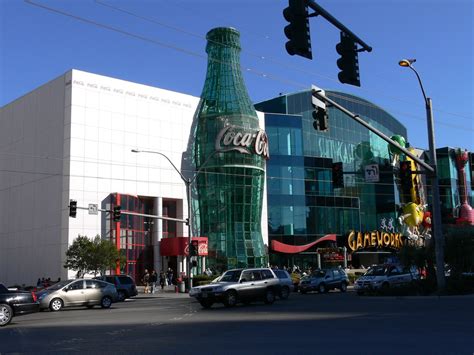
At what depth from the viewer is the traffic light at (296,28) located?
1254 centimetres

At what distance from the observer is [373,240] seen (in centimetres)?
7300

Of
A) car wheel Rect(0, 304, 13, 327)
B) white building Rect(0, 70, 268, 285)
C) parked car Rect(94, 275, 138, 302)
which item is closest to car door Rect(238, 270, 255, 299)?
car wheel Rect(0, 304, 13, 327)

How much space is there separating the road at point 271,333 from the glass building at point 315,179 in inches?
1796

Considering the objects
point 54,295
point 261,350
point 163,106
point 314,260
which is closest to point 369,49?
point 261,350

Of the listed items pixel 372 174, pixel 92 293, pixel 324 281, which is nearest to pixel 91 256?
pixel 92 293

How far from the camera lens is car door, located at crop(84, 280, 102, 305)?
26.9m

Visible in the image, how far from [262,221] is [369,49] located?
1953 inches

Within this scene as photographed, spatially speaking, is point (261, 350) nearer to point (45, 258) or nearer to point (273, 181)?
point (45, 258)

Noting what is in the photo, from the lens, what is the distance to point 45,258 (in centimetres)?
5038

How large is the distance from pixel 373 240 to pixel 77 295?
52.7 metres

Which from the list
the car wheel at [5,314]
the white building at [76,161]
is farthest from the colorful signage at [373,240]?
the car wheel at [5,314]

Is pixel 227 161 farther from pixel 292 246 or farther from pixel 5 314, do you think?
pixel 5 314

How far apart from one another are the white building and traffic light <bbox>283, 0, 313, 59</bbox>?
39.8 metres

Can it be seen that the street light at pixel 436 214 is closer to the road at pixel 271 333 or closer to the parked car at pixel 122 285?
the road at pixel 271 333
